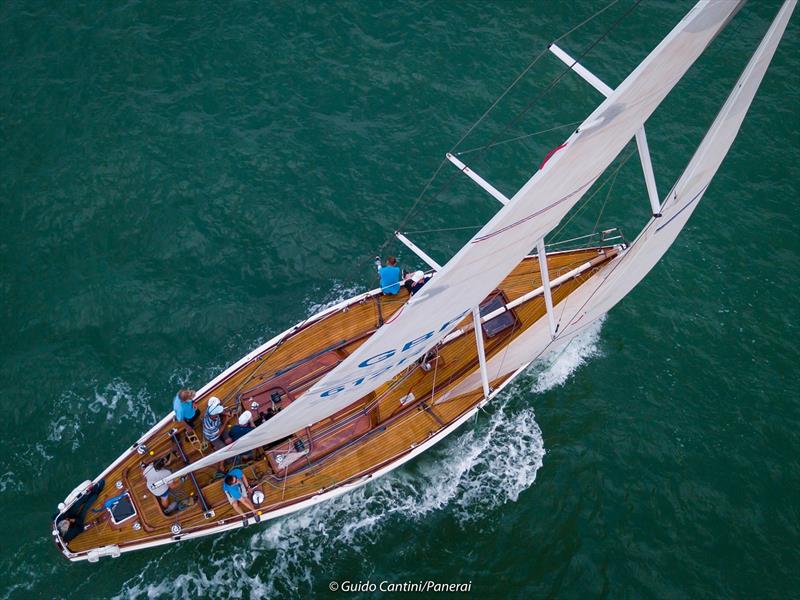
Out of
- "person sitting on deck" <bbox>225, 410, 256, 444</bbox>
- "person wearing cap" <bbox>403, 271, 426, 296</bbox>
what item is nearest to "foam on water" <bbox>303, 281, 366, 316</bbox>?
"person wearing cap" <bbox>403, 271, 426, 296</bbox>

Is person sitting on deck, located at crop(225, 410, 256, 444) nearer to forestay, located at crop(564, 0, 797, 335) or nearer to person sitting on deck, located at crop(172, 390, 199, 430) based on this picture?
person sitting on deck, located at crop(172, 390, 199, 430)

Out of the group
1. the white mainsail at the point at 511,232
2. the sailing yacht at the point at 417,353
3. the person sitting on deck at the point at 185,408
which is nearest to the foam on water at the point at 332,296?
the sailing yacht at the point at 417,353

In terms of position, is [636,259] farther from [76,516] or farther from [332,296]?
[76,516]

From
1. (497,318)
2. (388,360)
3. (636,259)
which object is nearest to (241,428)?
(388,360)

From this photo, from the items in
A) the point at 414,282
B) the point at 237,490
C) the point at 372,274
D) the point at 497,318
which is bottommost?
the point at 237,490

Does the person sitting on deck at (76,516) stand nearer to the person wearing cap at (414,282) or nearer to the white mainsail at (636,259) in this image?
the white mainsail at (636,259)

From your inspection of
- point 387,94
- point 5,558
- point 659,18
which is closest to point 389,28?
point 387,94
